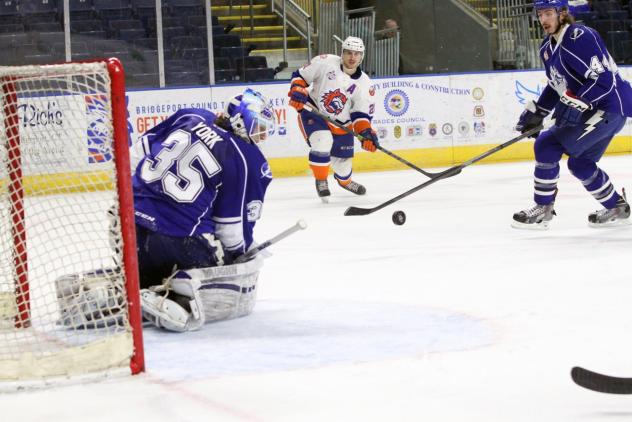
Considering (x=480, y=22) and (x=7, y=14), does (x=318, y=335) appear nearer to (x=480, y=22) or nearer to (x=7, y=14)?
(x=7, y=14)

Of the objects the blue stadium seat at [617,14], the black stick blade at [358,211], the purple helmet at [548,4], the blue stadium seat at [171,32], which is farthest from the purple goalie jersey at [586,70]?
the blue stadium seat at [617,14]

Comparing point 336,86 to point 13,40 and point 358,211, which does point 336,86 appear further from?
point 13,40

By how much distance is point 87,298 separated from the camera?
3.11m

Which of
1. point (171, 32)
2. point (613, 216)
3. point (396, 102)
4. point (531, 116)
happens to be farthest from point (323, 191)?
point (171, 32)

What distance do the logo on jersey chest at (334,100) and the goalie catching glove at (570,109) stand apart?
7.35 ft

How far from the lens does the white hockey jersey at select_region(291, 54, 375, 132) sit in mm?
7211

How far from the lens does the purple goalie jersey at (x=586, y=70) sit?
16.8 ft

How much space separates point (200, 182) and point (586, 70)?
8.54 feet

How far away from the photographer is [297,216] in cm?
654

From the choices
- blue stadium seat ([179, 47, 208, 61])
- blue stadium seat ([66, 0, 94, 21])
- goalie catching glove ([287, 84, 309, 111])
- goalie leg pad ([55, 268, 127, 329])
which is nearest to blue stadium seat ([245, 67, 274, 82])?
blue stadium seat ([179, 47, 208, 61])

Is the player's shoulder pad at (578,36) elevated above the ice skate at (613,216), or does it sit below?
above

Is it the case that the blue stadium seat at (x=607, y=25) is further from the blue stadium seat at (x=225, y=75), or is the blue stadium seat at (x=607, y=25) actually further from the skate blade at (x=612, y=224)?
the skate blade at (x=612, y=224)

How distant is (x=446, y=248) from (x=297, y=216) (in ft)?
5.56

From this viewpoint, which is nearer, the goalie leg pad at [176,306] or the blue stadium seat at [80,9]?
the goalie leg pad at [176,306]
